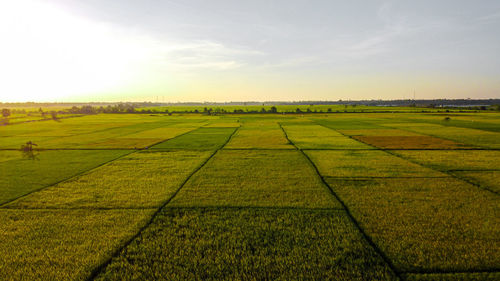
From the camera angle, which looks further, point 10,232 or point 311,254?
point 10,232

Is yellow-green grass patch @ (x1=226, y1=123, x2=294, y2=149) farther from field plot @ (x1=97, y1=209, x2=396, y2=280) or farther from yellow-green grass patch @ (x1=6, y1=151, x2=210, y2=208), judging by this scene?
field plot @ (x1=97, y1=209, x2=396, y2=280)

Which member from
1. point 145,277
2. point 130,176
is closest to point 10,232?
point 145,277

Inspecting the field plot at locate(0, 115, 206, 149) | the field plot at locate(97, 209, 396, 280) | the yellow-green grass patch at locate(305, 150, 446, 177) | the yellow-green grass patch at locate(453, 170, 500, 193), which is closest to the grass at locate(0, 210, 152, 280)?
the field plot at locate(97, 209, 396, 280)

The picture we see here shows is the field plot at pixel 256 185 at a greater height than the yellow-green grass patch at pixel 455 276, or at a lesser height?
greater

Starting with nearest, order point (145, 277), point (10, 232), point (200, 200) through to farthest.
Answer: point (145, 277) → point (10, 232) → point (200, 200)

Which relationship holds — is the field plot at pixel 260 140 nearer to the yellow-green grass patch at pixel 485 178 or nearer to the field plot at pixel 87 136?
the field plot at pixel 87 136

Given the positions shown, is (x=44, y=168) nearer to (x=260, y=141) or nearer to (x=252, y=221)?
(x=252, y=221)

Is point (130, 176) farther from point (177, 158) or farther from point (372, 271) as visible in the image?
point (372, 271)

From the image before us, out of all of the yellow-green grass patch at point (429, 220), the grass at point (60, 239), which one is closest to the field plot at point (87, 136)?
the grass at point (60, 239)
